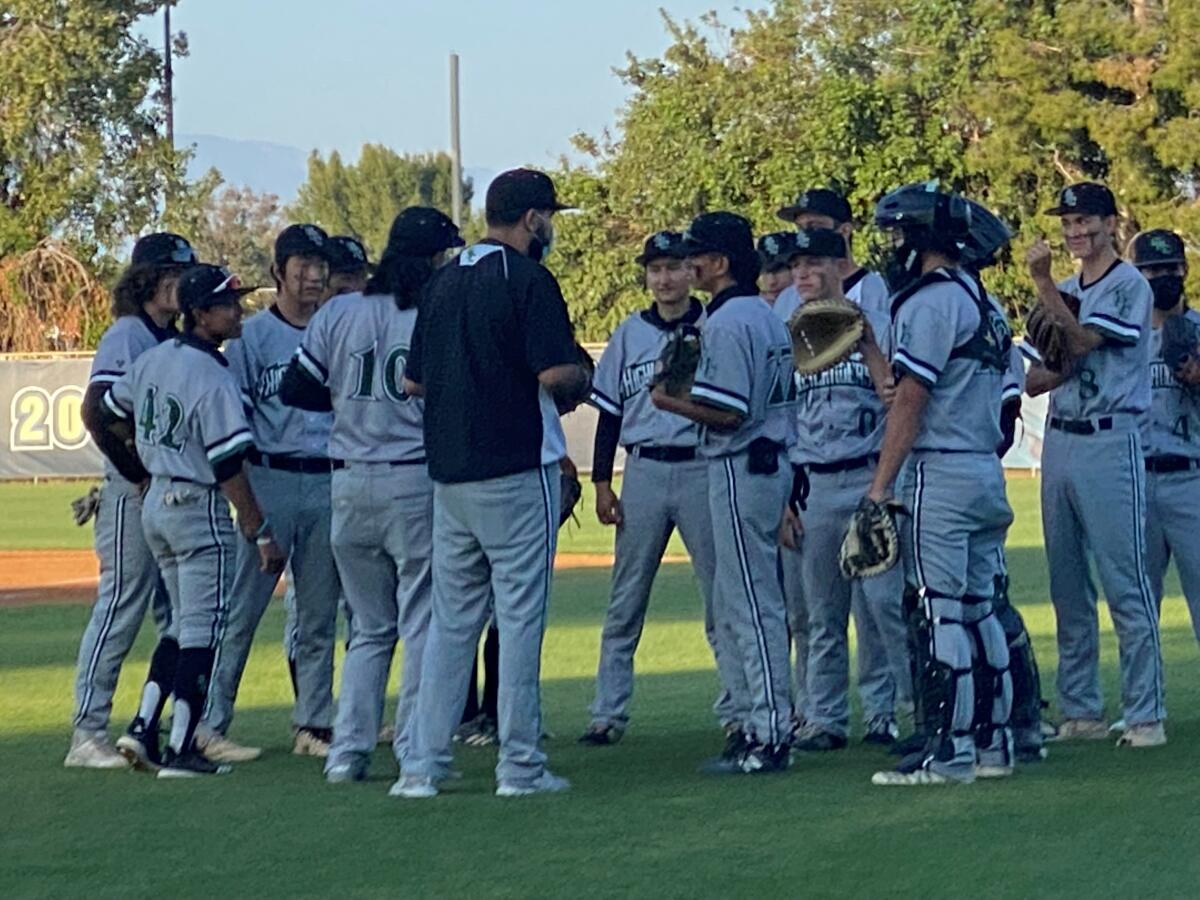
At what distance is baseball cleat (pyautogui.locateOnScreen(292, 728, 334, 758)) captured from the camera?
818cm

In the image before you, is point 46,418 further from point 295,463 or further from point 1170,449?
point 1170,449

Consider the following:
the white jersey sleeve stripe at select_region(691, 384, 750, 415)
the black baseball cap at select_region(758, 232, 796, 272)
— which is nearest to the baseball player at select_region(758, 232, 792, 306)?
the black baseball cap at select_region(758, 232, 796, 272)

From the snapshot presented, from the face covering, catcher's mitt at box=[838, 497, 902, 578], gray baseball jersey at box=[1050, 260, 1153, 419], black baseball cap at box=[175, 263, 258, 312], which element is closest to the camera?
catcher's mitt at box=[838, 497, 902, 578]

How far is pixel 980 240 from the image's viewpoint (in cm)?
727

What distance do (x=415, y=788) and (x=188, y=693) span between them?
1.04m

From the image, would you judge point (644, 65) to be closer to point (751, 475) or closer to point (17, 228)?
point (17, 228)

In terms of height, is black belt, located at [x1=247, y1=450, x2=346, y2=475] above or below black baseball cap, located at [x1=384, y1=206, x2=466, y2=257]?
below

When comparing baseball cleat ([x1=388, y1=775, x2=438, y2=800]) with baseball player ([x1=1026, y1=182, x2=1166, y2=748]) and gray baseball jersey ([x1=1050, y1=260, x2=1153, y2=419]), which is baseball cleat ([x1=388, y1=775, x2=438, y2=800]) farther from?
gray baseball jersey ([x1=1050, y1=260, x2=1153, y2=419])

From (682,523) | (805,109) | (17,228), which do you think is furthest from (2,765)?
(17,228)

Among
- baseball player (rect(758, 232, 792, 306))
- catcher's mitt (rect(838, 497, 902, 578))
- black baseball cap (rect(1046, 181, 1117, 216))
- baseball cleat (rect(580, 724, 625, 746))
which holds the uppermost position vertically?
black baseball cap (rect(1046, 181, 1117, 216))

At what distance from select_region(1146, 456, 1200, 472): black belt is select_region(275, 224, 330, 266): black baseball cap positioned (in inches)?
132

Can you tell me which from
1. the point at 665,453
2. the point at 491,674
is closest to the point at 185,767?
the point at 491,674

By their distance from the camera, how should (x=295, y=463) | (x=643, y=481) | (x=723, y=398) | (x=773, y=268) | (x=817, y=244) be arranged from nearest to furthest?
(x=723, y=398), (x=817, y=244), (x=295, y=463), (x=643, y=481), (x=773, y=268)

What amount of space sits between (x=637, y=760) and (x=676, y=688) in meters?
2.20
